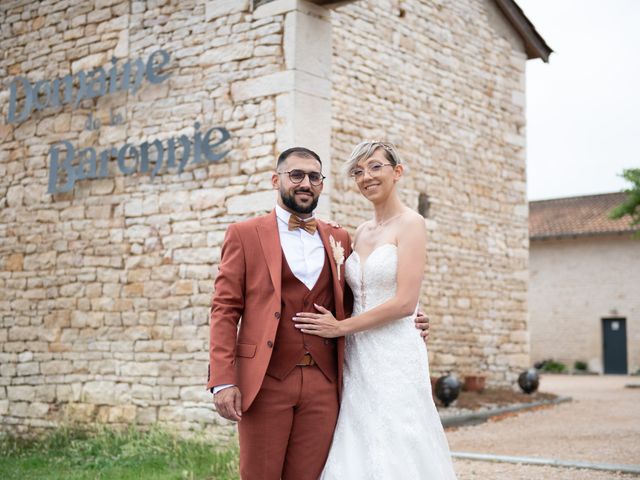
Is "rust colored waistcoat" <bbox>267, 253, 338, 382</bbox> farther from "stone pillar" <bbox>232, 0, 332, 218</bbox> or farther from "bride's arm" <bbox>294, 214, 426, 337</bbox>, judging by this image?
"stone pillar" <bbox>232, 0, 332, 218</bbox>

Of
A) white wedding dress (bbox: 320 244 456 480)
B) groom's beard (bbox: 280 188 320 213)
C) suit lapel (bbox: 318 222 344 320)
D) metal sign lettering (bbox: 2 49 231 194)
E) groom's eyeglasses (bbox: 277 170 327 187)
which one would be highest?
metal sign lettering (bbox: 2 49 231 194)

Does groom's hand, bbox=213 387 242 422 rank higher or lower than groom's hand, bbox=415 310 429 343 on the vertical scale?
lower

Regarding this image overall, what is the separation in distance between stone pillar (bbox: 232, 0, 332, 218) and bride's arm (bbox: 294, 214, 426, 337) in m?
3.73

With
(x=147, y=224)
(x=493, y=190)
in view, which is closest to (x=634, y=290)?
(x=493, y=190)

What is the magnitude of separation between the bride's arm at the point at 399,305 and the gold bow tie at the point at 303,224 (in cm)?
35

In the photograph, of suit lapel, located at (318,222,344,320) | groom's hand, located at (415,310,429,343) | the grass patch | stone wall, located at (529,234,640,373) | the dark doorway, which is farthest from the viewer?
the dark doorway

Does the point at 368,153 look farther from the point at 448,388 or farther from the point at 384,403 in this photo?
the point at 448,388

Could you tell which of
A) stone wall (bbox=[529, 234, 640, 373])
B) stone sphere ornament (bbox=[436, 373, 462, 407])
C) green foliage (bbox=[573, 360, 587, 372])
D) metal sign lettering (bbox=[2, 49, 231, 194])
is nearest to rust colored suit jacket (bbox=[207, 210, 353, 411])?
metal sign lettering (bbox=[2, 49, 231, 194])

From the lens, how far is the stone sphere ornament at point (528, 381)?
34.3 feet

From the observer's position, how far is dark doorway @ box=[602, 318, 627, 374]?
71.1 feet

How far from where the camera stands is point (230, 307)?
3004 millimetres

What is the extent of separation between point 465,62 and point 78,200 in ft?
17.3

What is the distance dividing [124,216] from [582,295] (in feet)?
57.7

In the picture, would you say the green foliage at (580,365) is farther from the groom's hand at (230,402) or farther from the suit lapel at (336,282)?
the groom's hand at (230,402)
